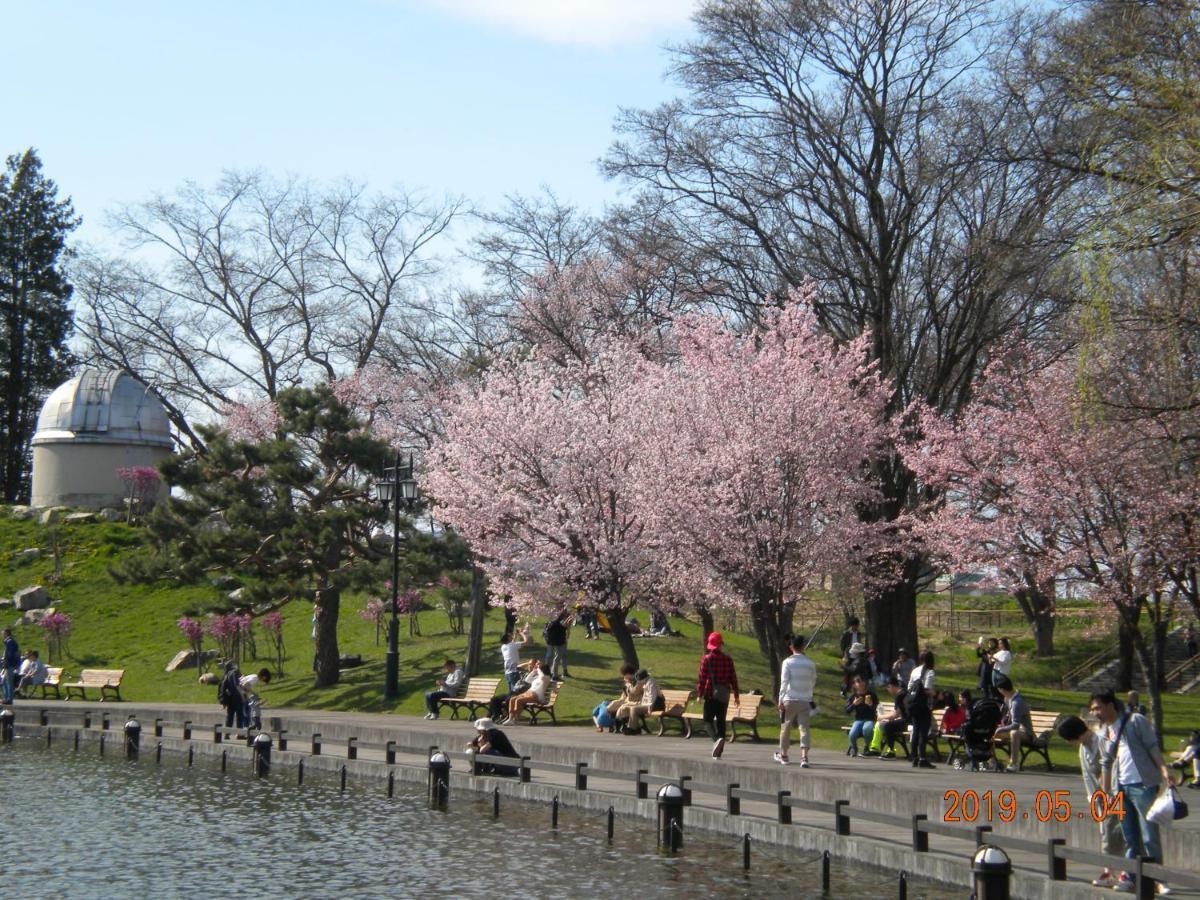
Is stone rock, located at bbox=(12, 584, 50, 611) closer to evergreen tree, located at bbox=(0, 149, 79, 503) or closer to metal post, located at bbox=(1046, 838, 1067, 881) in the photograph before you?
evergreen tree, located at bbox=(0, 149, 79, 503)

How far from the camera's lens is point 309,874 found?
13906mm

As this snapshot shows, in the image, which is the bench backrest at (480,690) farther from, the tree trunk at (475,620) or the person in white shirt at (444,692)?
the tree trunk at (475,620)

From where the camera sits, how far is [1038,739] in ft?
66.8

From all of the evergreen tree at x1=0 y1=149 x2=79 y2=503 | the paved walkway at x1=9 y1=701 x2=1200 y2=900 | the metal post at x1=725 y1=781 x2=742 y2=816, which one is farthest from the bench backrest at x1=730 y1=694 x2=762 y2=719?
the evergreen tree at x1=0 y1=149 x2=79 y2=503

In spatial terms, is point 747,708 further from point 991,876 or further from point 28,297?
point 28,297

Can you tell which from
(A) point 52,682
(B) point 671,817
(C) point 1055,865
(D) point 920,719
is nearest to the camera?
(C) point 1055,865

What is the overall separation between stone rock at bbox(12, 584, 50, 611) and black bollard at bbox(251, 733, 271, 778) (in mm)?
30478

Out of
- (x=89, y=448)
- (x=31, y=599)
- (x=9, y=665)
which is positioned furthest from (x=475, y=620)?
(x=89, y=448)

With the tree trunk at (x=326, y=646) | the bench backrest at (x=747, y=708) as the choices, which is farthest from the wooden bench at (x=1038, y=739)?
the tree trunk at (x=326, y=646)

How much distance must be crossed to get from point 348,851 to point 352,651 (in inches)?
1092

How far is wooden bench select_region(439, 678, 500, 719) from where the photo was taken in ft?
94.5

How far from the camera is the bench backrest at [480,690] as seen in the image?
29.2 meters

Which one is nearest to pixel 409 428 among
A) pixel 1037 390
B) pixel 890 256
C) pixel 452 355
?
pixel 452 355

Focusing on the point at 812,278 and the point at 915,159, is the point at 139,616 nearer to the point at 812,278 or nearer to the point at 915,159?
the point at 812,278
